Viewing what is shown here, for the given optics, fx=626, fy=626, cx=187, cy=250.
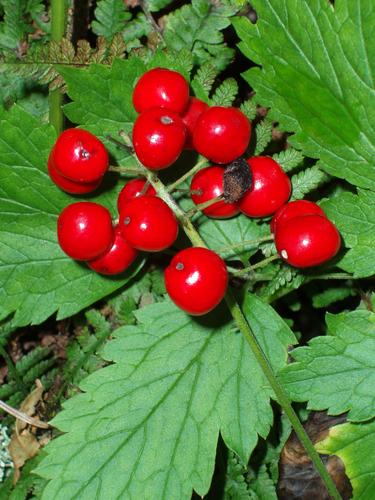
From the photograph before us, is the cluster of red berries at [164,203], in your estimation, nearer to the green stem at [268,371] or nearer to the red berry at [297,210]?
the red berry at [297,210]

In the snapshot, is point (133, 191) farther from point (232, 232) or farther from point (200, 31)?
point (200, 31)

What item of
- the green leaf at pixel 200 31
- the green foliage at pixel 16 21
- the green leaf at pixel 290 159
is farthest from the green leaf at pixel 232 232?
the green foliage at pixel 16 21

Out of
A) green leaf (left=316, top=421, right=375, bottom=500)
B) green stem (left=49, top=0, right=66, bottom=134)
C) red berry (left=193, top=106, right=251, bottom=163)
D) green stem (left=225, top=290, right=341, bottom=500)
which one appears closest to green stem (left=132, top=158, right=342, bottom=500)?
green stem (left=225, top=290, right=341, bottom=500)

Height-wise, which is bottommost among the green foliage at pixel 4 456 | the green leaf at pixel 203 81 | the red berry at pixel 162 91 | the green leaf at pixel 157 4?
the green foliage at pixel 4 456

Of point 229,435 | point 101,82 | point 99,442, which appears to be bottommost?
point 229,435

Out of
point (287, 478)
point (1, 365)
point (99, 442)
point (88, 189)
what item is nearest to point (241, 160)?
point (88, 189)

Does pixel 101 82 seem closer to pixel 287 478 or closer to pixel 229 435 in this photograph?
pixel 229 435

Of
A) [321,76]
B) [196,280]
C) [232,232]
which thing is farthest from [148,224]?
[321,76]
